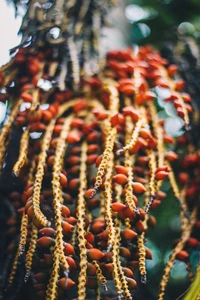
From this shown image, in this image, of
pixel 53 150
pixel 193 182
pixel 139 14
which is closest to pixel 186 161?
pixel 193 182

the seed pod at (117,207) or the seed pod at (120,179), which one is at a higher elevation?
the seed pod at (120,179)

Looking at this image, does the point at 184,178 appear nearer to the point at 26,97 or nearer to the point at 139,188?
the point at 139,188

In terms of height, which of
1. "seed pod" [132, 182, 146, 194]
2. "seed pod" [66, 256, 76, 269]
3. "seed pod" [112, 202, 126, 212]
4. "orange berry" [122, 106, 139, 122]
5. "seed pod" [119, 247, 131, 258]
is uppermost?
"orange berry" [122, 106, 139, 122]

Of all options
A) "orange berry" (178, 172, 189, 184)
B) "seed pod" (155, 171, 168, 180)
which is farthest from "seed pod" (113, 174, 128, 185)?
"orange berry" (178, 172, 189, 184)

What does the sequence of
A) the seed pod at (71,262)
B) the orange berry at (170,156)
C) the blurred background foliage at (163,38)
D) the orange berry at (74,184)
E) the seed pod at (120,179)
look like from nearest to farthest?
the seed pod at (71,262), the seed pod at (120,179), the orange berry at (74,184), the orange berry at (170,156), the blurred background foliage at (163,38)

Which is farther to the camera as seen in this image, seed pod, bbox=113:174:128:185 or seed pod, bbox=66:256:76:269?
seed pod, bbox=113:174:128:185

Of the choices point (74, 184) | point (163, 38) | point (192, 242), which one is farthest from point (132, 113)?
point (163, 38)

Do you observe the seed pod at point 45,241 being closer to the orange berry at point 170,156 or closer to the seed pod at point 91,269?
the seed pod at point 91,269

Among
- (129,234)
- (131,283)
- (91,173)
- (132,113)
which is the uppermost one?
(132,113)

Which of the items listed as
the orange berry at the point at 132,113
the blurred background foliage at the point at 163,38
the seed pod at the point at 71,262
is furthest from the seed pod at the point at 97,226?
the blurred background foliage at the point at 163,38

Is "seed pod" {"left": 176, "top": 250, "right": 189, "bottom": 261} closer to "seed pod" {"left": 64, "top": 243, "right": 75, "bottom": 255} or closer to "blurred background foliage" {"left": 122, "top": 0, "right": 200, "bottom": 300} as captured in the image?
"seed pod" {"left": 64, "top": 243, "right": 75, "bottom": 255}

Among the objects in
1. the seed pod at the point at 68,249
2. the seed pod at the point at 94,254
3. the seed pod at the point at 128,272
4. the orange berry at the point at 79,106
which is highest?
the orange berry at the point at 79,106
